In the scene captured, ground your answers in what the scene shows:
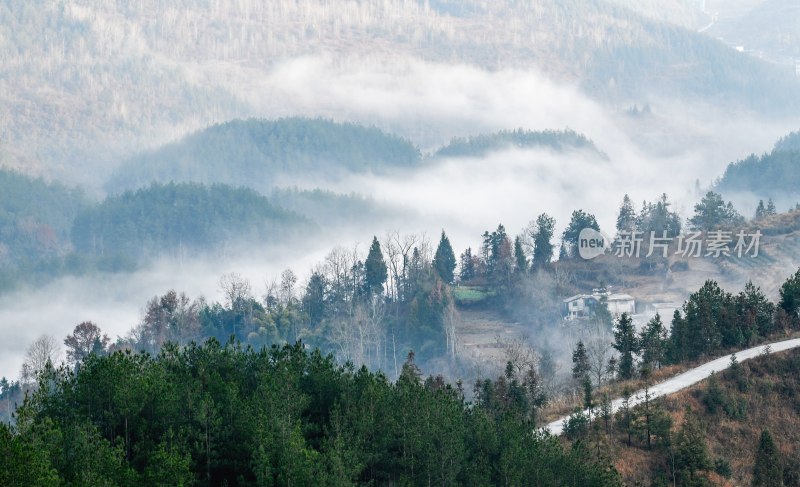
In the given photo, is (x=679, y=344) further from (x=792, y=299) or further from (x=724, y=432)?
(x=724, y=432)

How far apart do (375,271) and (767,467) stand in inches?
2942

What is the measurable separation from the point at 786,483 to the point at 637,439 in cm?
741

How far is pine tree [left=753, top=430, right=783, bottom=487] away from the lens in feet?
210

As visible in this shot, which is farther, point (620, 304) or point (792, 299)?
point (620, 304)

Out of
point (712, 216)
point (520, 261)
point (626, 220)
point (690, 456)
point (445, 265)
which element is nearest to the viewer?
point (690, 456)

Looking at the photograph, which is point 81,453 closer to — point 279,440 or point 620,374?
point 279,440

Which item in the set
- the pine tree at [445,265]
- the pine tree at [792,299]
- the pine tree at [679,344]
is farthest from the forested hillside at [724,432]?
the pine tree at [445,265]

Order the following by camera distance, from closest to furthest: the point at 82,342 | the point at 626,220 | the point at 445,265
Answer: the point at 82,342 < the point at 445,265 < the point at 626,220

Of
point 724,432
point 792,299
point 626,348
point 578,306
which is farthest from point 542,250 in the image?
point 724,432

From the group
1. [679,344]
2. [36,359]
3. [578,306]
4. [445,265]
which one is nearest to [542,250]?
[445,265]

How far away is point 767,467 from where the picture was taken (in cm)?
6425

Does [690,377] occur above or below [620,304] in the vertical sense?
below

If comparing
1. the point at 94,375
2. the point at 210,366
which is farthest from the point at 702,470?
the point at 94,375

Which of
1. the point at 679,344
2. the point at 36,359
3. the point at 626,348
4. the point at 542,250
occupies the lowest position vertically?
the point at 36,359
